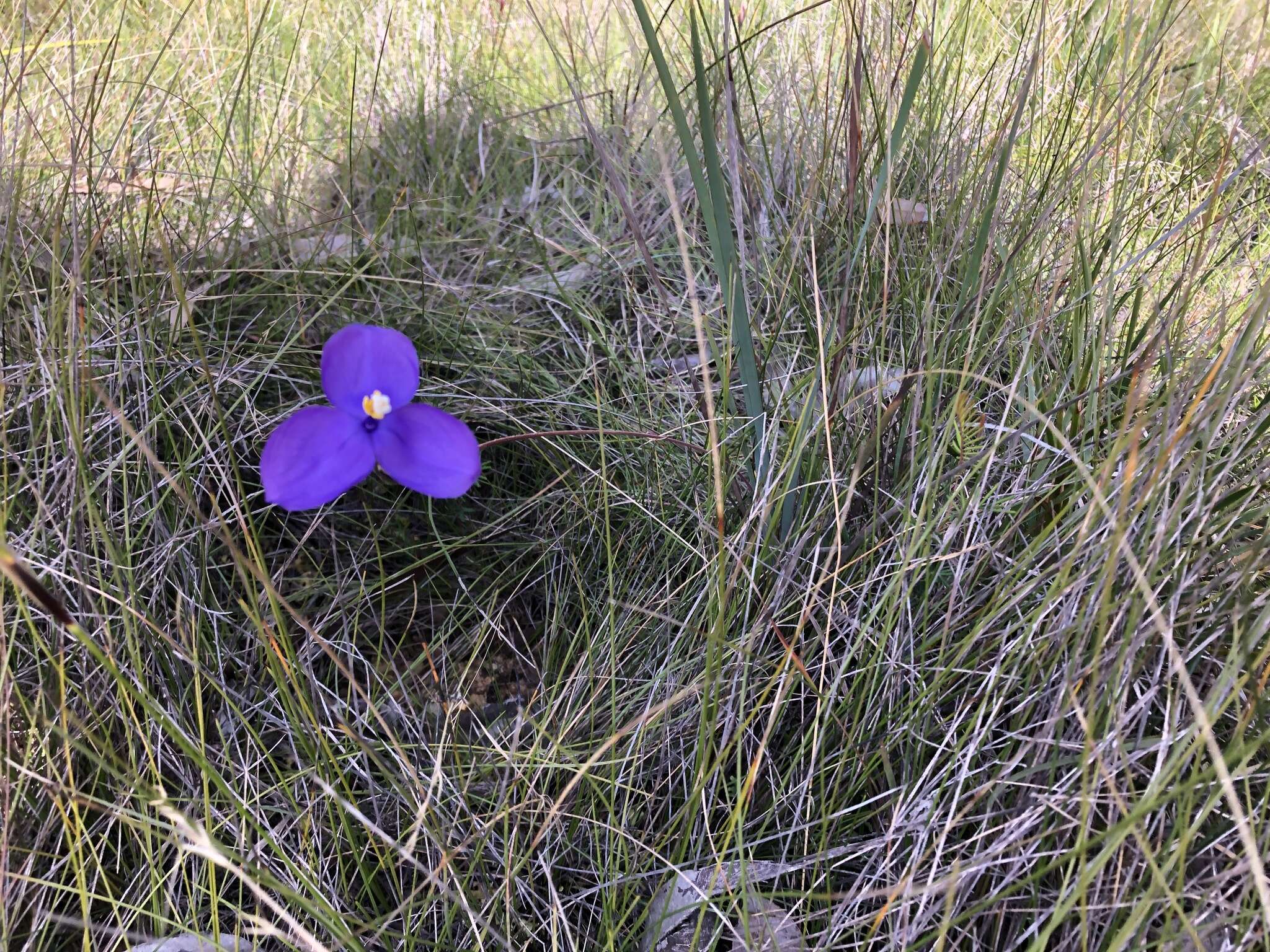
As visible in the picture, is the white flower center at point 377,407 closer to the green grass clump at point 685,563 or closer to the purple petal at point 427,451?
the purple petal at point 427,451

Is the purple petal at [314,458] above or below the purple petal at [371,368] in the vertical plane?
below

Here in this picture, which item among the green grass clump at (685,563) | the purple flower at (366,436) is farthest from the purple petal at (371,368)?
the green grass clump at (685,563)

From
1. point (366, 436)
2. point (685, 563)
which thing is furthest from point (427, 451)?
point (685, 563)

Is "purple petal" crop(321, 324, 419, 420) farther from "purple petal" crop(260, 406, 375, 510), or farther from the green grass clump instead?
the green grass clump

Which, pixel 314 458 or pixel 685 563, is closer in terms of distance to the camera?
pixel 314 458

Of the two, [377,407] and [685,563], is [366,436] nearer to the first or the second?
[377,407]
